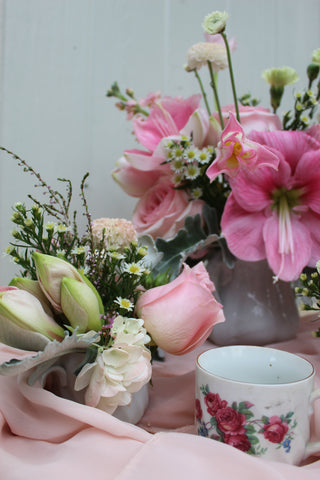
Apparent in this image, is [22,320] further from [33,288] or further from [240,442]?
[240,442]

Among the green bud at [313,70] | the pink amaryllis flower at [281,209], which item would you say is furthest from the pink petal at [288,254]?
the green bud at [313,70]

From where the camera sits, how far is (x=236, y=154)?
0.47 m

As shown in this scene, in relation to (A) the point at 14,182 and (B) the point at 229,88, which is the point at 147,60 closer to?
(B) the point at 229,88

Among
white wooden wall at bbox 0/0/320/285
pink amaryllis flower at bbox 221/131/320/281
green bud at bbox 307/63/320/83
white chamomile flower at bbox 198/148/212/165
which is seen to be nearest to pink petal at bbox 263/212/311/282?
pink amaryllis flower at bbox 221/131/320/281

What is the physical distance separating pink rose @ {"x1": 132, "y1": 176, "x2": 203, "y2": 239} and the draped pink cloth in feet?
0.93

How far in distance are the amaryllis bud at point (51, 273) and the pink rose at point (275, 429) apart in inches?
7.4

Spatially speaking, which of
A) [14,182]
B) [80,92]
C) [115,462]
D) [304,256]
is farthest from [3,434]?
[80,92]

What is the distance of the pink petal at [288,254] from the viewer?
527mm

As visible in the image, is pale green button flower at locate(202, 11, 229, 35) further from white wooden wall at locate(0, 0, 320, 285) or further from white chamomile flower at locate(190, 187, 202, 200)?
white wooden wall at locate(0, 0, 320, 285)

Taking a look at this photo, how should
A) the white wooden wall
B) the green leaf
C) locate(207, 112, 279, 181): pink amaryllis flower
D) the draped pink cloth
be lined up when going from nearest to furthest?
the draped pink cloth < locate(207, 112, 279, 181): pink amaryllis flower < the green leaf < the white wooden wall

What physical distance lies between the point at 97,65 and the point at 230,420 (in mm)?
672

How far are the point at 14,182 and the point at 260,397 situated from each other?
0.57 m

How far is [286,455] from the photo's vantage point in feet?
1.24

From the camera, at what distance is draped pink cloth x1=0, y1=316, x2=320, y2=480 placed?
0.32 metres
